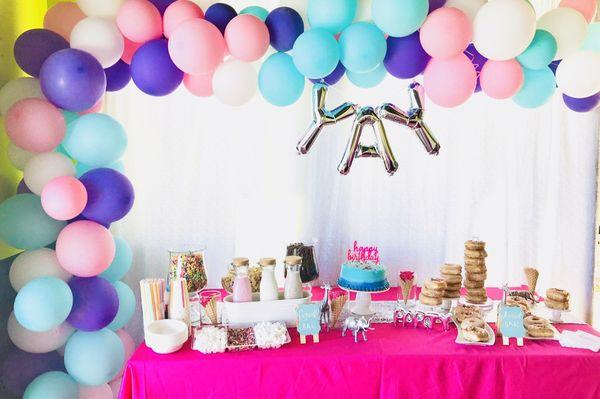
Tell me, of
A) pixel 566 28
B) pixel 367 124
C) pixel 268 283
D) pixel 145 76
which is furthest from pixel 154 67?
pixel 566 28

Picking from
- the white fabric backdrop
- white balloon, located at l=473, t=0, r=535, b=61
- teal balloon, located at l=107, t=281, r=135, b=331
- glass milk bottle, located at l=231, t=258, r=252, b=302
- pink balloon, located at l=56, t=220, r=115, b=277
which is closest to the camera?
white balloon, located at l=473, t=0, r=535, b=61

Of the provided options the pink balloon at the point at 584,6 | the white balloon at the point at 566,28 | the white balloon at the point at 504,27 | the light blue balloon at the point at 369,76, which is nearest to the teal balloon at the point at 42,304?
the light blue balloon at the point at 369,76

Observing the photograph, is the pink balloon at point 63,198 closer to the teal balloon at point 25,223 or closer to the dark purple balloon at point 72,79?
the teal balloon at point 25,223

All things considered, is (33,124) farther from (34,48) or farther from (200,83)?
(200,83)

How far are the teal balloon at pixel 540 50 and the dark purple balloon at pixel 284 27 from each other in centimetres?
82

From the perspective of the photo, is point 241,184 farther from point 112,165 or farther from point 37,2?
point 37,2

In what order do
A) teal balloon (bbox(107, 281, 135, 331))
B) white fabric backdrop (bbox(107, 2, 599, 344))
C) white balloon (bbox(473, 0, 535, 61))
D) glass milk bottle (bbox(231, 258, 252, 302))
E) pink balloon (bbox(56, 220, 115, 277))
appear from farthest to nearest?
white fabric backdrop (bbox(107, 2, 599, 344)), teal balloon (bbox(107, 281, 135, 331)), glass milk bottle (bbox(231, 258, 252, 302)), pink balloon (bbox(56, 220, 115, 277)), white balloon (bbox(473, 0, 535, 61))

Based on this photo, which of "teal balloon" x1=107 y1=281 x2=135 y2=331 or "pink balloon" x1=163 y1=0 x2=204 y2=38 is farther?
"teal balloon" x1=107 y1=281 x2=135 y2=331

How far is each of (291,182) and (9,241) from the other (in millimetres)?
1188

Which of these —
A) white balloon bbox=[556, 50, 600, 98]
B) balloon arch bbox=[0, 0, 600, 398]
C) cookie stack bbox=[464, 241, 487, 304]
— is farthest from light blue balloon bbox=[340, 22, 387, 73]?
cookie stack bbox=[464, 241, 487, 304]

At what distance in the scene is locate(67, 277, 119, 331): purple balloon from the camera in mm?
1856

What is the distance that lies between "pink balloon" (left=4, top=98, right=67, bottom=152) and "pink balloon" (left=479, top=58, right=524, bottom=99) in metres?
1.55

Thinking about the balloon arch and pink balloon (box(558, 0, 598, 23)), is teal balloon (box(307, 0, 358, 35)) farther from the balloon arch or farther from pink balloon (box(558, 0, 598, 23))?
pink balloon (box(558, 0, 598, 23))

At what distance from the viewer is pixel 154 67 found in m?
1.81
